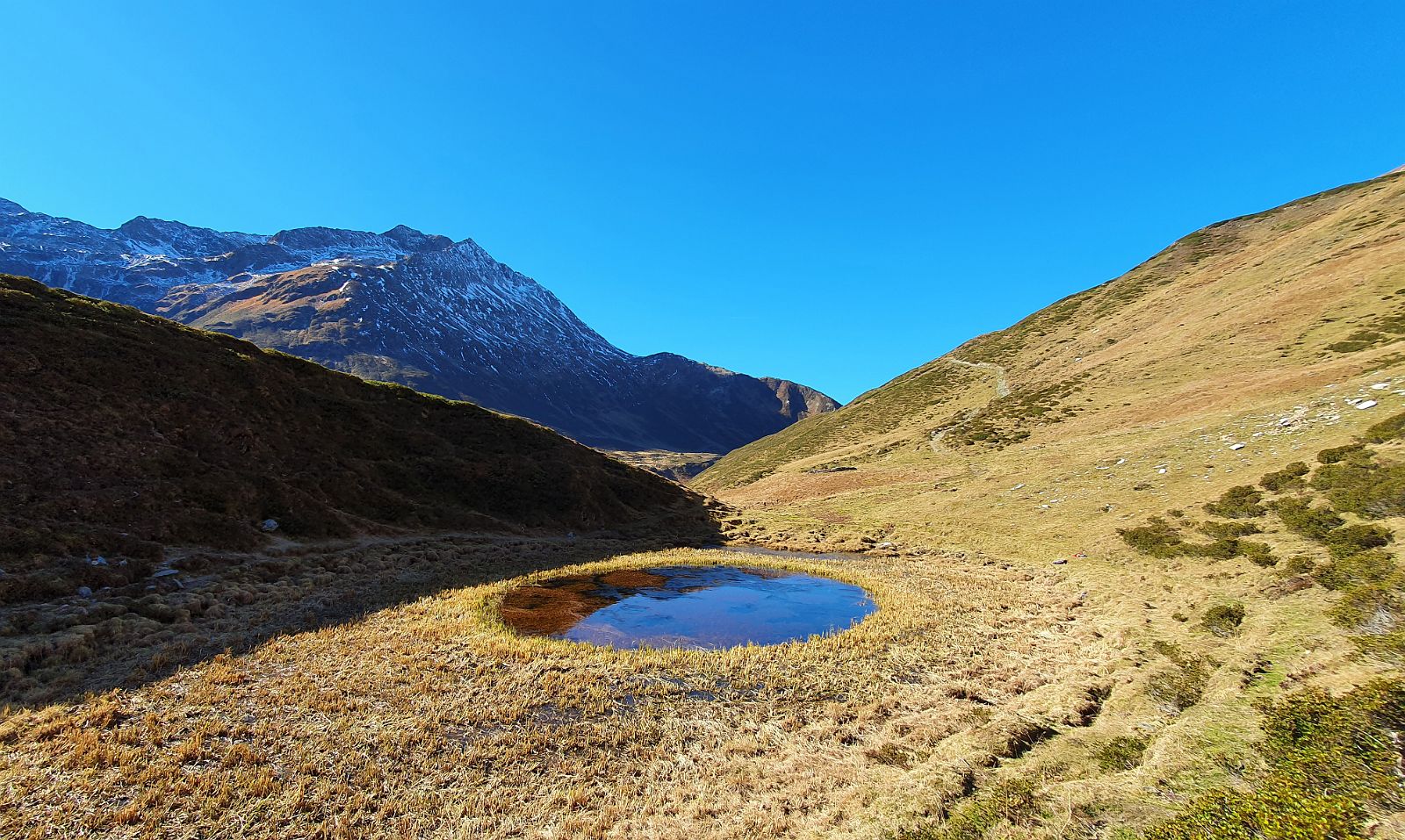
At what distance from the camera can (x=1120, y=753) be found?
9703mm

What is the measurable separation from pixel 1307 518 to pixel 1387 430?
9.36 metres

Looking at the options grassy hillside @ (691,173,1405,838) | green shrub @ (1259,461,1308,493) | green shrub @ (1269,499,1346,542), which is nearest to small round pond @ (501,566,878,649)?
grassy hillside @ (691,173,1405,838)

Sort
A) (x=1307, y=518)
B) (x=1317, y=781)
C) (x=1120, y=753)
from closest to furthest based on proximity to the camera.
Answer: (x=1317, y=781) → (x=1120, y=753) → (x=1307, y=518)

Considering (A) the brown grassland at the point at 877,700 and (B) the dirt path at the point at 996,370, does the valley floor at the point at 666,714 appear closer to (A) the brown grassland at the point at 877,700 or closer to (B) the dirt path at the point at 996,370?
(A) the brown grassland at the point at 877,700

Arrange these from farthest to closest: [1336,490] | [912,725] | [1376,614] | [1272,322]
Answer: [1272,322] → [1336,490] → [912,725] → [1376,614]

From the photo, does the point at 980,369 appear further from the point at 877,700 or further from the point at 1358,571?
the point at 877,700

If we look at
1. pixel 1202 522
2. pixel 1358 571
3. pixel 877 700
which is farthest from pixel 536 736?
pixel 1202 522

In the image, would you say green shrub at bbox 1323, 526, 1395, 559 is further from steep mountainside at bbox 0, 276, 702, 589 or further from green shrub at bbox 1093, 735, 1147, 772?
steep mountainside at bbox 0, 276, 702, 589

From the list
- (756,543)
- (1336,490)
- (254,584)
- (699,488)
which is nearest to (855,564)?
(756,543)

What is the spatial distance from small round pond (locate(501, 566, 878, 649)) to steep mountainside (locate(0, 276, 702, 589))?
60.0 feet

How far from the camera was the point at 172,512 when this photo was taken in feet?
93.4

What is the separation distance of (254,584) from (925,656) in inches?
1132

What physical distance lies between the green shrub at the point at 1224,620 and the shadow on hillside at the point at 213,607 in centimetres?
2907

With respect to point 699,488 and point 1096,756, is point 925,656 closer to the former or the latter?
point 1096,756
